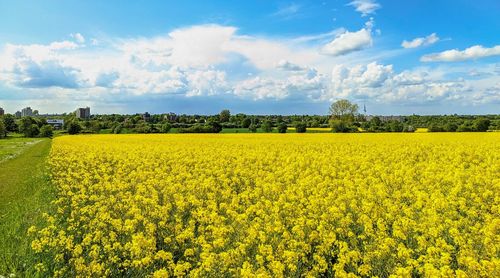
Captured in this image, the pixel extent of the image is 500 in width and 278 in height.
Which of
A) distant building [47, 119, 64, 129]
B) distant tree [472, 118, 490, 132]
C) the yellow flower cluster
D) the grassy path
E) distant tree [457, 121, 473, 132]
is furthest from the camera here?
distant building [47, 119, 64, 129]

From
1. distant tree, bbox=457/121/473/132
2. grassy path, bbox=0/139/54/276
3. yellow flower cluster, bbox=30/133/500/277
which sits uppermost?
distant tree, bbox=457/121/473/132

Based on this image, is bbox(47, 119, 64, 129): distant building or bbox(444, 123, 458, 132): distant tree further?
bbox(47, 119, 64, 129): distant building

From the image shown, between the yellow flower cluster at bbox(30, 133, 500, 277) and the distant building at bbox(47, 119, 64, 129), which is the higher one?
the distant building at bbox(47, 119, 64, 129)

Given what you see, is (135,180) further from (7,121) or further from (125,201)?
(7,121)

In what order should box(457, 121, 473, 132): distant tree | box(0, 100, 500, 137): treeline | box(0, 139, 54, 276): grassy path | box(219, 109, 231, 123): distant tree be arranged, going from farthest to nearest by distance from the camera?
1. box(219, 109, 231, 123): distant tree
2. box(0, 100, 500, 137): treeline
3. box(457, 121, 473, 132): distant tree
4. box(0, 139, 54, 276): grassy path

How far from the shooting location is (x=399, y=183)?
12.8 metres

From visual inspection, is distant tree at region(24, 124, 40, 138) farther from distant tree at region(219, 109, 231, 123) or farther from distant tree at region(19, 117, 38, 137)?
distant tree at region(219, 109, 231, 123)

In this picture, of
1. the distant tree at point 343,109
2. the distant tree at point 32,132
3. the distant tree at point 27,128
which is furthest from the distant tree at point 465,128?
the distant tree at point 27,128

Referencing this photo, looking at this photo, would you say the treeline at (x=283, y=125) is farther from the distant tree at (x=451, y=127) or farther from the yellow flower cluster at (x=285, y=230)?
the yellow flower cluster at (x=285, y=230)

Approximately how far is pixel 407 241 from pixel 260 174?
7161 mm

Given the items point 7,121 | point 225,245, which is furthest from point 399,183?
point 7,121

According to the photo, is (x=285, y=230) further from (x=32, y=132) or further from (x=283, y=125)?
(x=32, y=132)

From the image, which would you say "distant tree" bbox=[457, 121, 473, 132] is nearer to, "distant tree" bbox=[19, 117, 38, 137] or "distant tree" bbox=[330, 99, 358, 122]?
"distant tree" bbox=[330, 99, 358, 122]

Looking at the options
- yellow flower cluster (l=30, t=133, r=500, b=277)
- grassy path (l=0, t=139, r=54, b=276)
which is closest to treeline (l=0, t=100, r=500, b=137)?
grassy path (l=0, t=139, r=54, b=276)
